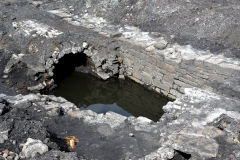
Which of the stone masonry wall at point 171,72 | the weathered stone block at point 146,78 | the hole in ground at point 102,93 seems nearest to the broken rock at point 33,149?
the hole in ground at point 102,93

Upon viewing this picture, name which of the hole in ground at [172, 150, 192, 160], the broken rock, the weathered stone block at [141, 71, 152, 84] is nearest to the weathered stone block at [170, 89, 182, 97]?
the weathered stone block at [141, 71, 152, 84]

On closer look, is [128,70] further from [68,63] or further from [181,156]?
[181,156]

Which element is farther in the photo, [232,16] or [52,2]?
[52,2]

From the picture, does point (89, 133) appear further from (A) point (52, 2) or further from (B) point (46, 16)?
(A) point (52, 2)

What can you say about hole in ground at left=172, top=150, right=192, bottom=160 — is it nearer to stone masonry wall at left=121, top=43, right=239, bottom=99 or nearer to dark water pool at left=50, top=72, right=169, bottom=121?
stone masonry wall at left=121, top=43, right=239, bottom=99

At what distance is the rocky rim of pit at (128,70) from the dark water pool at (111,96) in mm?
377

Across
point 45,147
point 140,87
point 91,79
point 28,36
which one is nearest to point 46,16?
point 28,36

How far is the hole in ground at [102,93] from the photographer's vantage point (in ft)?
28.7

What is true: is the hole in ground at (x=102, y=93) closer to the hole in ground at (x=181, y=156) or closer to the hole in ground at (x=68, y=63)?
the hole in ground at (x=68, y=63)

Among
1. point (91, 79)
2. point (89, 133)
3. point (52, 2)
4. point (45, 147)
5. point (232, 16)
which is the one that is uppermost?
point (232, 16)

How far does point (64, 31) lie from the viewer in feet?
34.1

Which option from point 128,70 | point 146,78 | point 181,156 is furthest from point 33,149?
point 128,70

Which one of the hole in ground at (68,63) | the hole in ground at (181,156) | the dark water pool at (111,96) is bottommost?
the dark water pool at (111,96)

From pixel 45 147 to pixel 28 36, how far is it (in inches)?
275
